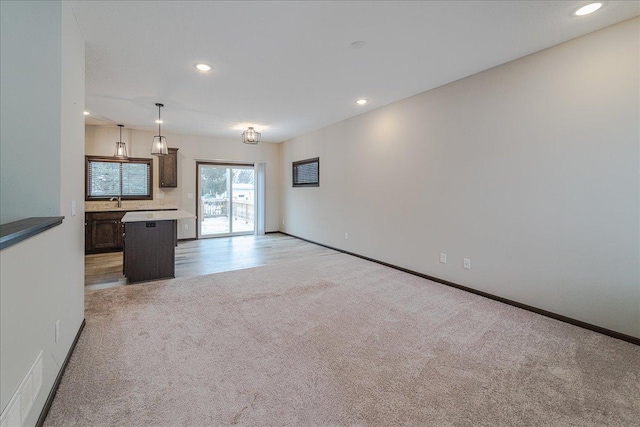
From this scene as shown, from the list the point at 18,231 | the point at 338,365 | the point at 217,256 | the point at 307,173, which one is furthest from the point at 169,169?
the point at 338,365

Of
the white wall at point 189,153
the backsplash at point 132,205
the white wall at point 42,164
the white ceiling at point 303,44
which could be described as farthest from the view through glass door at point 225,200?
the white wall at point 42,164

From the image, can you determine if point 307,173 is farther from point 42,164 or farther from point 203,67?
point 42,164

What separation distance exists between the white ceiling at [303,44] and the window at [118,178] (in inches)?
83.0

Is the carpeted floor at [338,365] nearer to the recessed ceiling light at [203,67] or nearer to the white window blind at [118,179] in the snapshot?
the recessed ceiling light at [203,67]

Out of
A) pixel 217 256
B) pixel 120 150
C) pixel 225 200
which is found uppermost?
pixel 120 150

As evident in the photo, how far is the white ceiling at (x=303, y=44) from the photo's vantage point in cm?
231

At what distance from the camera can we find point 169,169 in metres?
6.82

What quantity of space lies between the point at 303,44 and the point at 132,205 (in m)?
5.56

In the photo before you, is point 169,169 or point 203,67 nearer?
point 203,67

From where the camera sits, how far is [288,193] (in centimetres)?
810

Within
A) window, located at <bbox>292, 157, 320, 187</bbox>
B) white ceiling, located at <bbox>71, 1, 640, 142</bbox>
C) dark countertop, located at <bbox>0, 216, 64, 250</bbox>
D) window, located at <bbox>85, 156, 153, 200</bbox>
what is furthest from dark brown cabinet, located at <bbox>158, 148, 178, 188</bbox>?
dark countertop, located at <bbox>0, 216, 64, 250</bbox>

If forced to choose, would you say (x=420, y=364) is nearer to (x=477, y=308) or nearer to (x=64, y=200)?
(x=477, y=308)

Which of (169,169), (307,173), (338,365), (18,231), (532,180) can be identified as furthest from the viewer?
(307,173)

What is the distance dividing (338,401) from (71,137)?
8.88 feet
